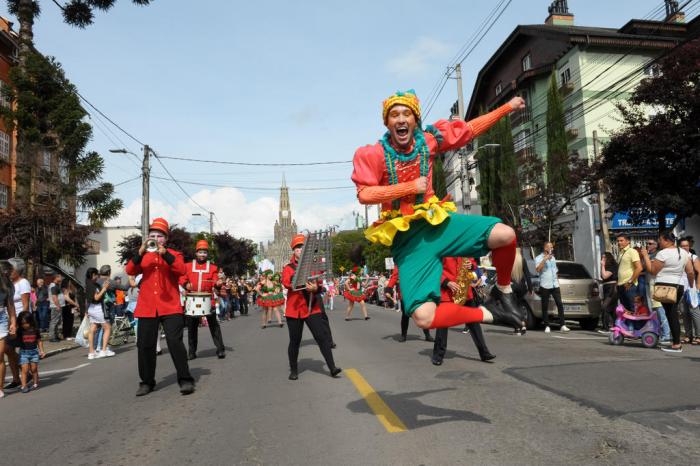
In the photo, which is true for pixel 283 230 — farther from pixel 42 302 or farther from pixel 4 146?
pixel 42 302

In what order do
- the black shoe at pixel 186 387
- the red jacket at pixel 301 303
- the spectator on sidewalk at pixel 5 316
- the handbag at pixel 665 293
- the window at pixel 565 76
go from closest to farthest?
the black shoe at pixel 186 387, the spectator on sidewalk at pixel 5 316, the red jacket at pixel 301 303, the handbag at pixel 665 293, the window at pixel 565 76

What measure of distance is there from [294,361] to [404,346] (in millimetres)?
3593

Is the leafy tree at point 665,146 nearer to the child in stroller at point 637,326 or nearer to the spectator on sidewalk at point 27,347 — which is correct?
the child in stroller at point 637,326

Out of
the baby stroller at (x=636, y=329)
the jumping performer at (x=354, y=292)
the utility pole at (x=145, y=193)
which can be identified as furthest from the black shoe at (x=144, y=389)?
the utility pole at (x=145, y=193)

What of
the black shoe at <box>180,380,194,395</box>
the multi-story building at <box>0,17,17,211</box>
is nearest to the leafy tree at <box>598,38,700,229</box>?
the black shoe at <box>180,380,194,395</box>

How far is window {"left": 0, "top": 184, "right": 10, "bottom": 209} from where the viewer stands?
3082 centimetres

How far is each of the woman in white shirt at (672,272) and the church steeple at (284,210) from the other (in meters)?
154

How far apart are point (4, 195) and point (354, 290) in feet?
74.7

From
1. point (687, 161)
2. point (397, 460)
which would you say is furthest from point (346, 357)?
point (687, 161)

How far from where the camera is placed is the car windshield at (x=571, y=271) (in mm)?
13742

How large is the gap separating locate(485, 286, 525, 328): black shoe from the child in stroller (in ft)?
21.3

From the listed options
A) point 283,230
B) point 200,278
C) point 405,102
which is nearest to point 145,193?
point 200,278

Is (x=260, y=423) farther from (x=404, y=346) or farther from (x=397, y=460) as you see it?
(x=404, y=346)

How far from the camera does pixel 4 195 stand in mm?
31234
